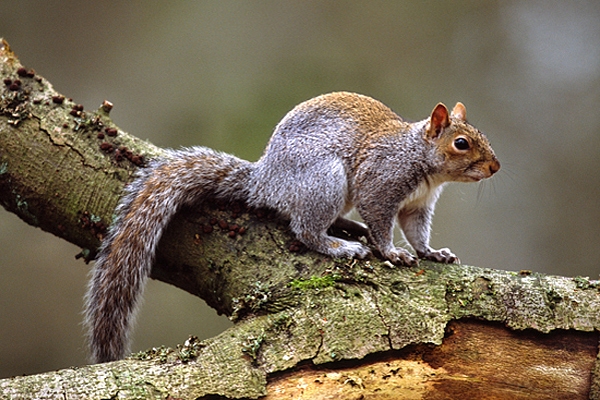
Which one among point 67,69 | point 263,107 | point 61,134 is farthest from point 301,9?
point 61,134

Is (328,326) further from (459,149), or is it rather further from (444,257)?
(459,149)

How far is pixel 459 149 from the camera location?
291 cm

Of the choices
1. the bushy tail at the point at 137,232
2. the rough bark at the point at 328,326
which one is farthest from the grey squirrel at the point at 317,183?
the rough bark at the point at 328,326

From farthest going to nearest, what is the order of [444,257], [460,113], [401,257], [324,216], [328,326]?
[460,113]
[444,257]
[324,216]
[401,257]
[328,326]

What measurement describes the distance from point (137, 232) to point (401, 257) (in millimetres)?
1069

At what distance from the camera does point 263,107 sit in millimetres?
5090

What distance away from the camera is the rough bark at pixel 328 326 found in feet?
6.75

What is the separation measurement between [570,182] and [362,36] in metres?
2.11

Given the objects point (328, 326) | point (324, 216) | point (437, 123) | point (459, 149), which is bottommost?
point (328, 326)

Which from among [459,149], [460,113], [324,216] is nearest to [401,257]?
[324,216]

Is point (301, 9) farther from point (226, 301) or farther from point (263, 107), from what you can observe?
point (226, 301)

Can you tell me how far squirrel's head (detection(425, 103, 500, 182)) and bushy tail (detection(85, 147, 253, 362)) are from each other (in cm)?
89

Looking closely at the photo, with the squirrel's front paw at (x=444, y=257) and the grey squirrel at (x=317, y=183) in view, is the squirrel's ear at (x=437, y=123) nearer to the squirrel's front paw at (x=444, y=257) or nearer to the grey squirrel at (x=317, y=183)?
the grey squirrel at (x=317, y=183)

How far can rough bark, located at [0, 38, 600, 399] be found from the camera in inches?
81.0
